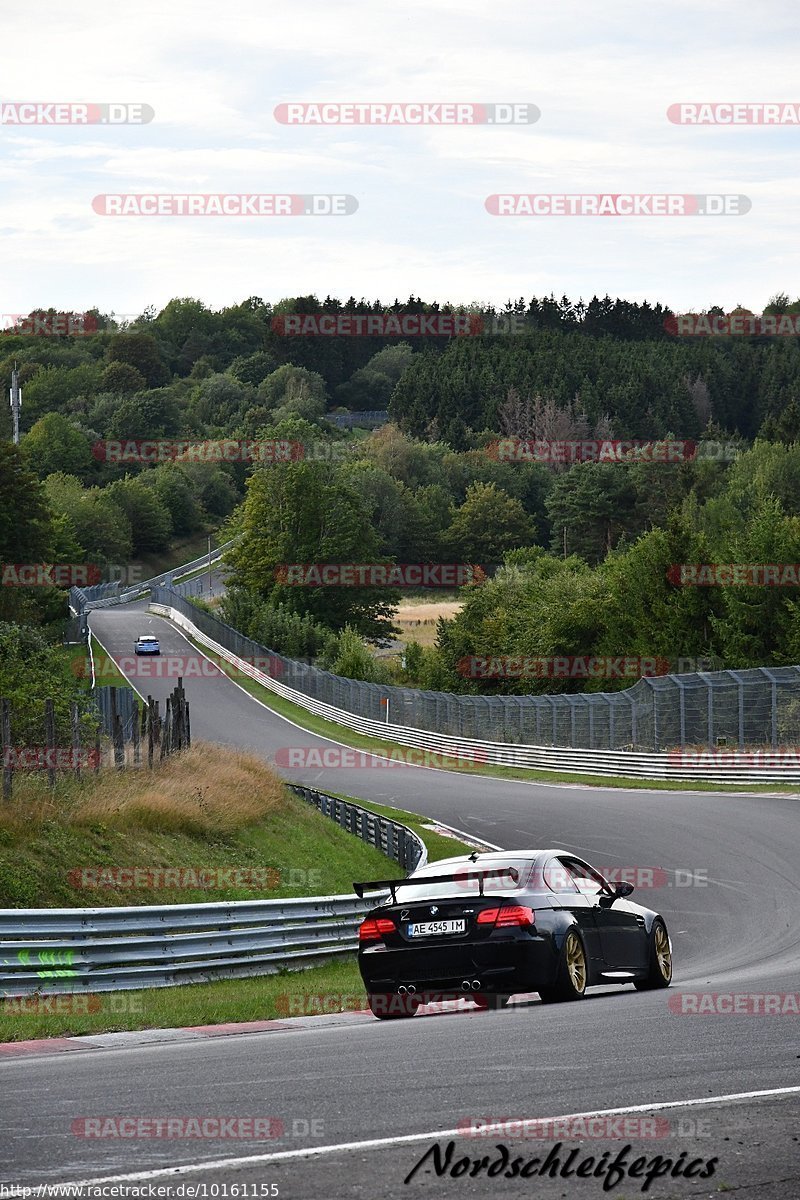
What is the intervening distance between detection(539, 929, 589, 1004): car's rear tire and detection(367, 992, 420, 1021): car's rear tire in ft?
3.48

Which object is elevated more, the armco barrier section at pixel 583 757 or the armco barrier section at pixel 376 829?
the armco barrier section at pixel 376 829

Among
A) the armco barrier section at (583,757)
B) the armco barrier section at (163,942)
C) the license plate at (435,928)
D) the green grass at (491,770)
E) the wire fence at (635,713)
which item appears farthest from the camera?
the wire fence at (635,713)

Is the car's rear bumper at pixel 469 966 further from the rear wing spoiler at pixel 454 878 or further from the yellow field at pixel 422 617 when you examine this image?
the yellow field at pixel 422 617

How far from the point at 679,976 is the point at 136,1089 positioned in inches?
335

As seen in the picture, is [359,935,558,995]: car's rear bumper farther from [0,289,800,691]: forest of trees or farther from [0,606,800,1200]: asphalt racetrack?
[0,289,800,691]: forest of trees

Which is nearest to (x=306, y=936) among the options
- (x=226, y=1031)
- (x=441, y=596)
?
(x=226, y=1031)

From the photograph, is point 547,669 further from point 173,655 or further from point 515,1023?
point 515,1023
